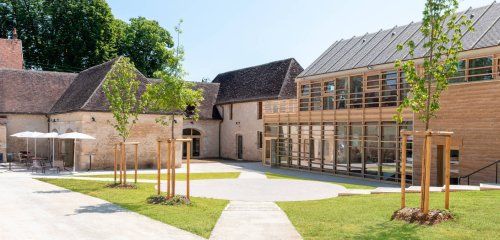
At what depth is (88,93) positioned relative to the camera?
31469 mm

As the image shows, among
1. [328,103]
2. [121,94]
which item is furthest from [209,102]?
[121,94]

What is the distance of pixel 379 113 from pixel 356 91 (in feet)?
9.25

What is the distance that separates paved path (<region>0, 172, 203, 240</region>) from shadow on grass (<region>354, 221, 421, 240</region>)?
360 centimetres

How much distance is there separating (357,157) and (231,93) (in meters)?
19.3

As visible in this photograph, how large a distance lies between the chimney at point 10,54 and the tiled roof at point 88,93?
7.45 m

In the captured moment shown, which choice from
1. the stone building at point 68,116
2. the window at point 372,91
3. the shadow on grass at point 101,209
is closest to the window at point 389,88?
the window at point 372,91

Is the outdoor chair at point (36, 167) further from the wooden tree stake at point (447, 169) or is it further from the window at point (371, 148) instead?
the wooden tree stake at point (447, 169)

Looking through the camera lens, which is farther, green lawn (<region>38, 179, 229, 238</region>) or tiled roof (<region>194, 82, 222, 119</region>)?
tiled roof (<region>194, 82, 222, 119</region>)

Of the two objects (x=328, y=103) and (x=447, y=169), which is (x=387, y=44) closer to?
(x=328, y=103)

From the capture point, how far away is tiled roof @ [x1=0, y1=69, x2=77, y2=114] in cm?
3488

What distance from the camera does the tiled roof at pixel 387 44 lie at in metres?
21.9

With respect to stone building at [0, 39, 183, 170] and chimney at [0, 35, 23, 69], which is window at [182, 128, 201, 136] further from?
chimney at [0, 35, 23, 69]

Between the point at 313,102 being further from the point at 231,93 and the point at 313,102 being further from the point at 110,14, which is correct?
the point at 110,14

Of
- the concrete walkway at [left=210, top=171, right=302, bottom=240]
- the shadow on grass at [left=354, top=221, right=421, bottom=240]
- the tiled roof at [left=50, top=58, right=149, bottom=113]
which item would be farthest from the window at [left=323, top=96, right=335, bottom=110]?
the shadow on grass at [left=354, top=221, right=421, bottom=240]
